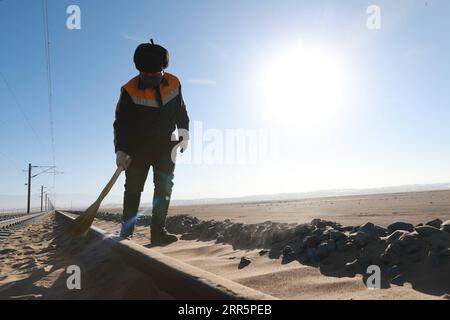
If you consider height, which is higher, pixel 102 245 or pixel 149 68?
pixel 149 68

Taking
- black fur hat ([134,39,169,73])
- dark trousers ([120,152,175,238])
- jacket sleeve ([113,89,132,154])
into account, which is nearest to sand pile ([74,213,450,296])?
dark trousers ([120,152,175,238])

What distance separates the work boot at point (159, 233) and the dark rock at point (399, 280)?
2764 mm

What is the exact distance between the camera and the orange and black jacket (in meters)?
4.19

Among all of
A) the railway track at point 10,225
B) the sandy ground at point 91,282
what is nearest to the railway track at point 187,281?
the sandy ground at point 91,282

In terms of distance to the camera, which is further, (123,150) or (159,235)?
(159,235)

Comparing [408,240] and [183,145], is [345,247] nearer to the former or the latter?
[408,240]

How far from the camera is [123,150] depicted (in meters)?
4.15

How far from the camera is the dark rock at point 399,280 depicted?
7.63 ft

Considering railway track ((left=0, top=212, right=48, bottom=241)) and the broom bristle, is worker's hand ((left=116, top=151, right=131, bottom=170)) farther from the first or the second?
railway track ((left=0, top=212, right=48, bottom=241))

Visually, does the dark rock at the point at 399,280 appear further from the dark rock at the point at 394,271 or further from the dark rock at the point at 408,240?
the dark rock at the point at 408,240

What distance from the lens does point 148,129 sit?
13.9 feet
